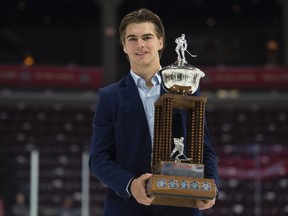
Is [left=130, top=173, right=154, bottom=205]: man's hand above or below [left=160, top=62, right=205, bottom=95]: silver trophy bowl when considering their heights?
below

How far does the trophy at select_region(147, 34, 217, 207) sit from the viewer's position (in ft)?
6.43

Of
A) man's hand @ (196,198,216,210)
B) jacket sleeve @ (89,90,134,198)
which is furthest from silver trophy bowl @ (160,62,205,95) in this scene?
man's hand @ (196,198,216,210)

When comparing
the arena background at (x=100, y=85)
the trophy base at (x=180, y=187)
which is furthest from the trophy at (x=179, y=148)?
the arena background at (x=100, y=85)

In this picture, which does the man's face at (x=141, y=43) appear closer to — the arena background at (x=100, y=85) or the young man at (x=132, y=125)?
the young man at (x=132, y=125)

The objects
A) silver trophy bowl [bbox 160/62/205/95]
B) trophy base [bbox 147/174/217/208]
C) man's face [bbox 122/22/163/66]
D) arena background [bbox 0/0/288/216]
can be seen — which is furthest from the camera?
arena background [bbox 0/0/288/216]

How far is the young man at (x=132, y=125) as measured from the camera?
2.15 m

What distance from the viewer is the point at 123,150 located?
218 centimetres

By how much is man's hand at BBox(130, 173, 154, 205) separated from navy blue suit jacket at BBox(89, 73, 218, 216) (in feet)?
0.29

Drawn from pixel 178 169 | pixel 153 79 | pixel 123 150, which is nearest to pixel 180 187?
pixel 178 169

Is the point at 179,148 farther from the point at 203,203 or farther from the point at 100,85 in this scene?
the point at 100,85

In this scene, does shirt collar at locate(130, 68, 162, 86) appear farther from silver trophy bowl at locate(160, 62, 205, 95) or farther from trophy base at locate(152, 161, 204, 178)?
trophy base at locate(152, 161, 204, 178)

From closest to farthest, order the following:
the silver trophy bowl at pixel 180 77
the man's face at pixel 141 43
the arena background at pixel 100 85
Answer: the silver trophy bowl at pixel 180 77
the man's face at pixel 141 43
the arena background at pixel 100 85

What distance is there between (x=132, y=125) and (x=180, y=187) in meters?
0.31

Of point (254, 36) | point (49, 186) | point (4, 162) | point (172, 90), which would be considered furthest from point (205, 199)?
point (254, 36)
